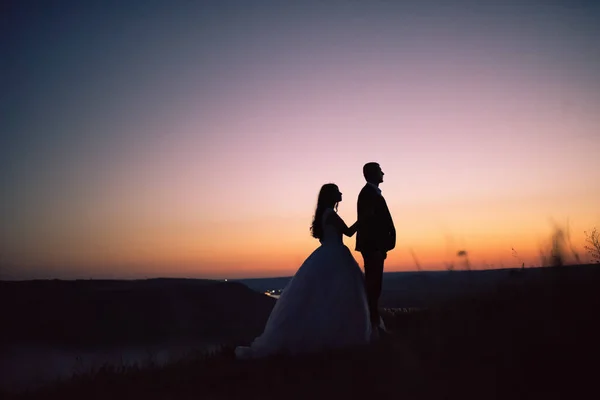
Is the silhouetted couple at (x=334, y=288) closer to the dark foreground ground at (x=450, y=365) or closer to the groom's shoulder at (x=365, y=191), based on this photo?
the groom's shoulder at (x=365, y=191)

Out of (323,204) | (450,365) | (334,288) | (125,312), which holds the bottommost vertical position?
(125,312)

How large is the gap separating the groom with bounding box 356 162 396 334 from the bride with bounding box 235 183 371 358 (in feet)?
0.67

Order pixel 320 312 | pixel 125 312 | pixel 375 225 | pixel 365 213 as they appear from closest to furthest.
Result: pixel 320 312
pixel 375 225
pixel 365 213
pixel 125 312

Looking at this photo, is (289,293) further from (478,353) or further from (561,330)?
(561,330)

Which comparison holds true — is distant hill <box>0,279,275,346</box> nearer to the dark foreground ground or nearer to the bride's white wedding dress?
the bride's white wedding dress

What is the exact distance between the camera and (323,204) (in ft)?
31.1

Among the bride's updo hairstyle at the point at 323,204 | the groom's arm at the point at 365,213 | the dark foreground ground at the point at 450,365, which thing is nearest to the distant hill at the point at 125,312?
the bride's updo hairstyle at the point at 323,204

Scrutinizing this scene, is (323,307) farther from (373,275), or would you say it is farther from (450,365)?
(450,365)

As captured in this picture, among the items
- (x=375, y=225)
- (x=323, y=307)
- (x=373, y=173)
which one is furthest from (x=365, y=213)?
(x=323, y=307)

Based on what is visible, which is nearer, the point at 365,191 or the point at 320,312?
the point at 320,312

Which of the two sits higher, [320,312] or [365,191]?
[365,191]

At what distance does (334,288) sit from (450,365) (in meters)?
3.22

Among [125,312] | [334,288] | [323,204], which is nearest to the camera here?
[334,288]

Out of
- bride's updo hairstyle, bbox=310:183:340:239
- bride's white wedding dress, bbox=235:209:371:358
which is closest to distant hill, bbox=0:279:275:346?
bride's updo hairstyle, bbox=310:183:340:239
